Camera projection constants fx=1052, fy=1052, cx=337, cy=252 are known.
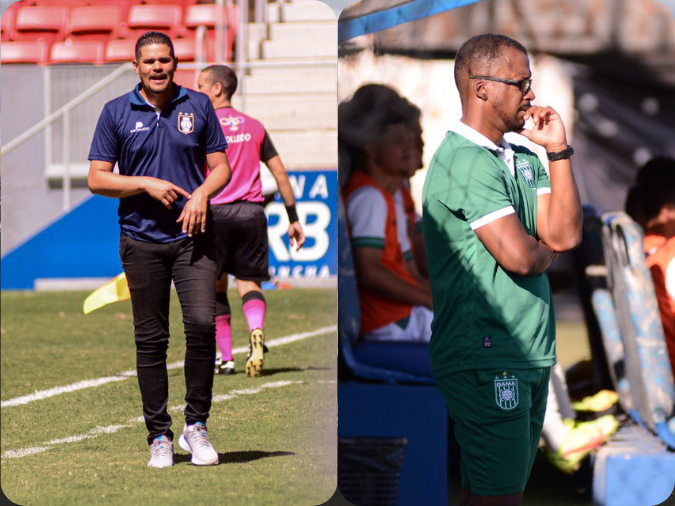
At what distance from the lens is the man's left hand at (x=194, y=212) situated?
3631mm

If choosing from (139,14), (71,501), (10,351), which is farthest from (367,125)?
(139,14)

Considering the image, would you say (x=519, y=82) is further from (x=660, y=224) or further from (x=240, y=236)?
(x=240, y=236)

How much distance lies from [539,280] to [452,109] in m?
1.04

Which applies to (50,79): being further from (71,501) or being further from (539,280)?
(539,280)

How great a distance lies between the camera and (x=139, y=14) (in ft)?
31.1

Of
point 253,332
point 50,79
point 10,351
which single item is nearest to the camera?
point 253,332

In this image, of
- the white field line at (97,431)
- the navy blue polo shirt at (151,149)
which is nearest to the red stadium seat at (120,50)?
the white field line at (97,431)

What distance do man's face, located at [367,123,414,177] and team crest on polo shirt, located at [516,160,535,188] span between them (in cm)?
80

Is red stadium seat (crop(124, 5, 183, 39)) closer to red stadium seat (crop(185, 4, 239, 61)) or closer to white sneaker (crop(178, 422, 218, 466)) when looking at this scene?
red stadium seat (crop(185, 4, 239, 61))

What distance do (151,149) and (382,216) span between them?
90 centimetres

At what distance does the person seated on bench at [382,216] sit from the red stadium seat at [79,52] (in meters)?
6.82

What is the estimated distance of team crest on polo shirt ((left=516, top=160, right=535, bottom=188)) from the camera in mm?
2666

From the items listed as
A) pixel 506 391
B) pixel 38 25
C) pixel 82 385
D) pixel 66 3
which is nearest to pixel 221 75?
pixel 82 385

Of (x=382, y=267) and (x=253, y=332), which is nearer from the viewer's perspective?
(x=382, y=267)
